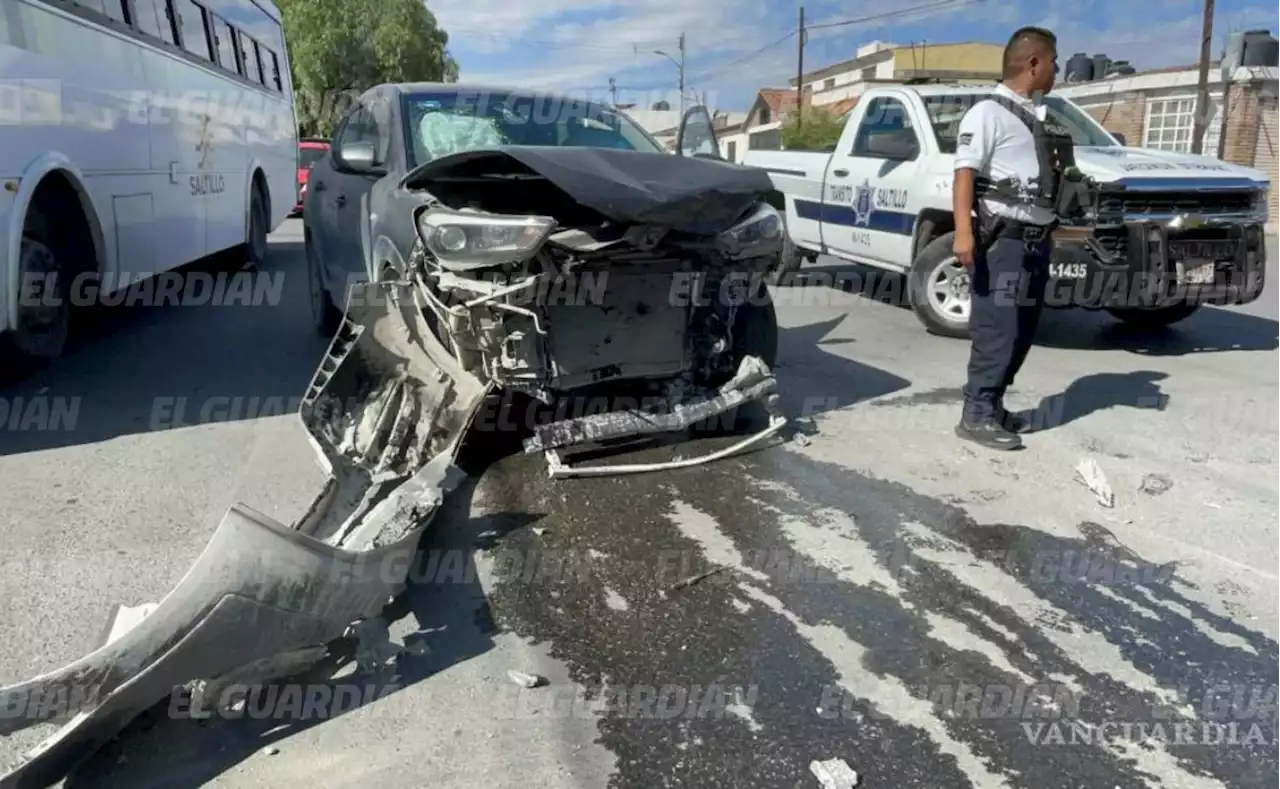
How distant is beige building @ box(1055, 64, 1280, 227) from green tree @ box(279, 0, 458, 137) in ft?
80.7

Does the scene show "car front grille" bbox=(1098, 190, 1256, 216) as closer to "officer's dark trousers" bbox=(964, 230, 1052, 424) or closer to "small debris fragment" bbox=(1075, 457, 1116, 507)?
"officer's dark trousers" bbox=(964, 230, 1052, 424)

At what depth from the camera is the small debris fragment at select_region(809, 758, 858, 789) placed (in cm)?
255

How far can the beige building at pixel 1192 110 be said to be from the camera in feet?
73.0

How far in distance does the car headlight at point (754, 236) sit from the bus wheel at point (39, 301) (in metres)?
4.44

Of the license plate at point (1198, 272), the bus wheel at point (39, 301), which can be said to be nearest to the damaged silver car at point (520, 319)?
the bus wheel at point (39, 301)

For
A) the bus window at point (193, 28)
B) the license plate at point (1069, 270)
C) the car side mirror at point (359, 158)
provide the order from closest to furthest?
the car side mirror at point (359, 158)
the license plate at point (1069, 270)
the bus window at point (193, 28)

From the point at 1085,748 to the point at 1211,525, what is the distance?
2.05 metres

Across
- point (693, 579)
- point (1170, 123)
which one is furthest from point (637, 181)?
point (1170, 123)

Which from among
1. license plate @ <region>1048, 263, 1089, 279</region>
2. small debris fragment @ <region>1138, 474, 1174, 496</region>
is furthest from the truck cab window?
small debris fragment @ <region>1138, 474, 1174, 496</region>

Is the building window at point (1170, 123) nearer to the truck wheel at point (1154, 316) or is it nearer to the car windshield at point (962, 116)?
the car windshield at point (962, 116)

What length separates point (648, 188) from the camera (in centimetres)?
433

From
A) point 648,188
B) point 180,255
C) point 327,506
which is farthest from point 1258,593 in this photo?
point 180,255

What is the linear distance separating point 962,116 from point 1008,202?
145 inches

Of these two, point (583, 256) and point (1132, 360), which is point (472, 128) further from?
point (1132, 360)
